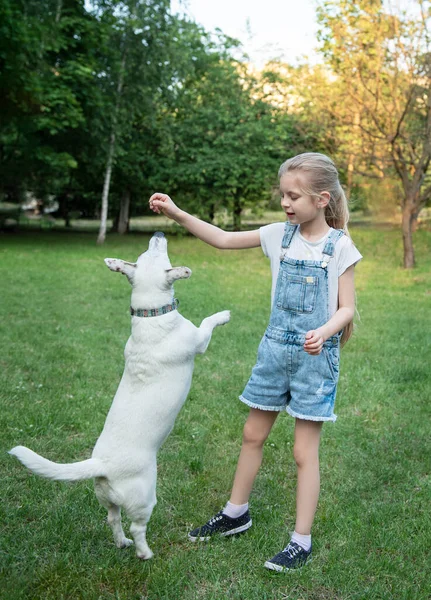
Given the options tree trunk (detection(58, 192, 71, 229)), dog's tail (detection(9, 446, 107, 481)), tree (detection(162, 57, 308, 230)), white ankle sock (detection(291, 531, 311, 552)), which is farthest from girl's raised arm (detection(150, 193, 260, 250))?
tree trunk (detection(58, 192, 71, 229))

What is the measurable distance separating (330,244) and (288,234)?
25cm

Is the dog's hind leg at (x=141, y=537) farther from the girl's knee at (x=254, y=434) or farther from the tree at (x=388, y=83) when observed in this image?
the tree at (x=388, y=83)

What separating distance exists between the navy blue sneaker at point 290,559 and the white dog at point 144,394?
0.67 m

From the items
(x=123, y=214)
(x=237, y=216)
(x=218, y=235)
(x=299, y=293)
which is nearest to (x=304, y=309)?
(x=299, y=293)

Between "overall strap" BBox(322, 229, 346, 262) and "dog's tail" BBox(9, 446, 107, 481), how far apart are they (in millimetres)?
1504

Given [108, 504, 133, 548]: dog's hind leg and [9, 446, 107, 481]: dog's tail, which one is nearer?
[9, 446, 107, 481]: dog's tail

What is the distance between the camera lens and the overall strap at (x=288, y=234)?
10.7 ft

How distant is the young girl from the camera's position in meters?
3.13

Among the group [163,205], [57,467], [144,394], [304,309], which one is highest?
[163,205]

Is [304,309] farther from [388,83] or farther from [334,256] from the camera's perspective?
[388,83]

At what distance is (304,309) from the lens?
124 inches

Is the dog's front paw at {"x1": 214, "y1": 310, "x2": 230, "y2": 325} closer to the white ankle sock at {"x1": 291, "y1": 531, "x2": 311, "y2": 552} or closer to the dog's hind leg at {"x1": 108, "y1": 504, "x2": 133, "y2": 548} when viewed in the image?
the dog's hind leg at {"x1": 108, "y1": 504, "x2": 133, "y2": 548}

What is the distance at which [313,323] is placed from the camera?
3.13 metres

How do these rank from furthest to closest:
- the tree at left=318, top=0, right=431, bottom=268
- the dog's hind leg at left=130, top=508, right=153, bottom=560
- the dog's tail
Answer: the tree at left=318, top=0, right=431, bottom=268
the dog's hind leg at left=130, top=508, right=153, bottom=560
the dog's tail
